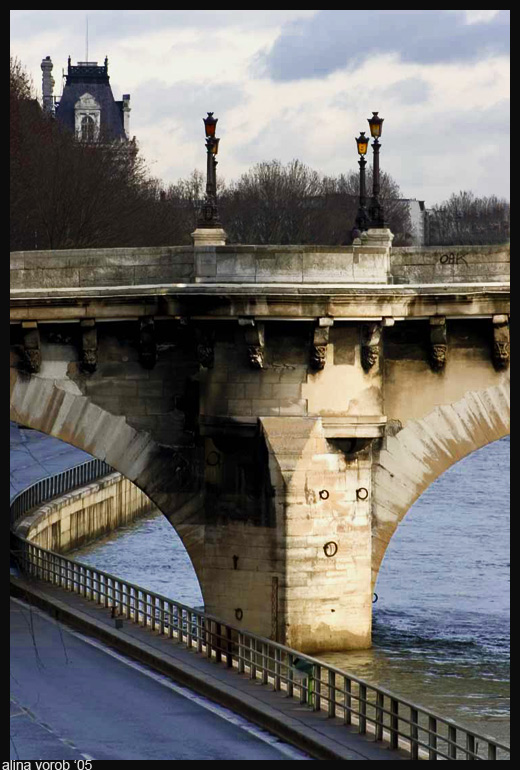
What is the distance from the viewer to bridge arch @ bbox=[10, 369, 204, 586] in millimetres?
33438

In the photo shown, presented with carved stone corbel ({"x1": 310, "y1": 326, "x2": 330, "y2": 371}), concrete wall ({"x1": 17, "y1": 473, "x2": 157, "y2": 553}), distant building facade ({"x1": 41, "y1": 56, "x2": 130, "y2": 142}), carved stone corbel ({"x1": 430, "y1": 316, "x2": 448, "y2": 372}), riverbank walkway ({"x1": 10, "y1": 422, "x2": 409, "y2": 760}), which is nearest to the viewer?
riverbank walkway ({"x1": 10, "y1": 422, "x2": 409, "y2": 760})

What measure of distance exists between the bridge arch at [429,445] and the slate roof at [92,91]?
119m

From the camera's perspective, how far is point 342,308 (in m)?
31.8

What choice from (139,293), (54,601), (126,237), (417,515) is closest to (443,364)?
(139,293)

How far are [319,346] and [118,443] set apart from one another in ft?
13.8

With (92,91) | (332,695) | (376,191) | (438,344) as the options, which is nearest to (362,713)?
(332,695)

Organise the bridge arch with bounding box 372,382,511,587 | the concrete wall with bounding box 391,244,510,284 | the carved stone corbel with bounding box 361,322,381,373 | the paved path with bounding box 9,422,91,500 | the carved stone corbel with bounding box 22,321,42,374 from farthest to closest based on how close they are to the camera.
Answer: the paved path with bounding box 9,422,91,500
the bridge arch with bounding box 372,382,511,587
the carved stone corbel with bounding box 22,321,42,374
the concrete wall with bounding box 391,244,510,284
the carved stone corbel with bounding box 361,322,381,373

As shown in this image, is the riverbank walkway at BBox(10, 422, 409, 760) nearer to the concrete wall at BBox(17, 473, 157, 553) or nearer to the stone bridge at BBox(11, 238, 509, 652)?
the stone bridge at BBox(11, 238, 509, 652)

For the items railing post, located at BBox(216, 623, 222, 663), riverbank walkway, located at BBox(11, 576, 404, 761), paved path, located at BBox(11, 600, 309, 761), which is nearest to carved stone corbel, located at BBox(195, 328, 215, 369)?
railing post, located at BBox(216, 623, 222, 663)

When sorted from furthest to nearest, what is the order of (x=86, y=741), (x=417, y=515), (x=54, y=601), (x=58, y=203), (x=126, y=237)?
(x=126, y=237), (x=58, y=203), (x=417, y=515), (x=54, y=601), (x=86, y=741)

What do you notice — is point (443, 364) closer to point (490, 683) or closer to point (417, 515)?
point (490, 683)

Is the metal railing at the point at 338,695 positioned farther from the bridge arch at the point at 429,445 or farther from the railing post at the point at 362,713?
the bridge arch at the point at 429,445

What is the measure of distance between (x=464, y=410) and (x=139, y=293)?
6230mm

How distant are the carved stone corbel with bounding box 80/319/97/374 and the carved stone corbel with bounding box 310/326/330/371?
12.7 ft
